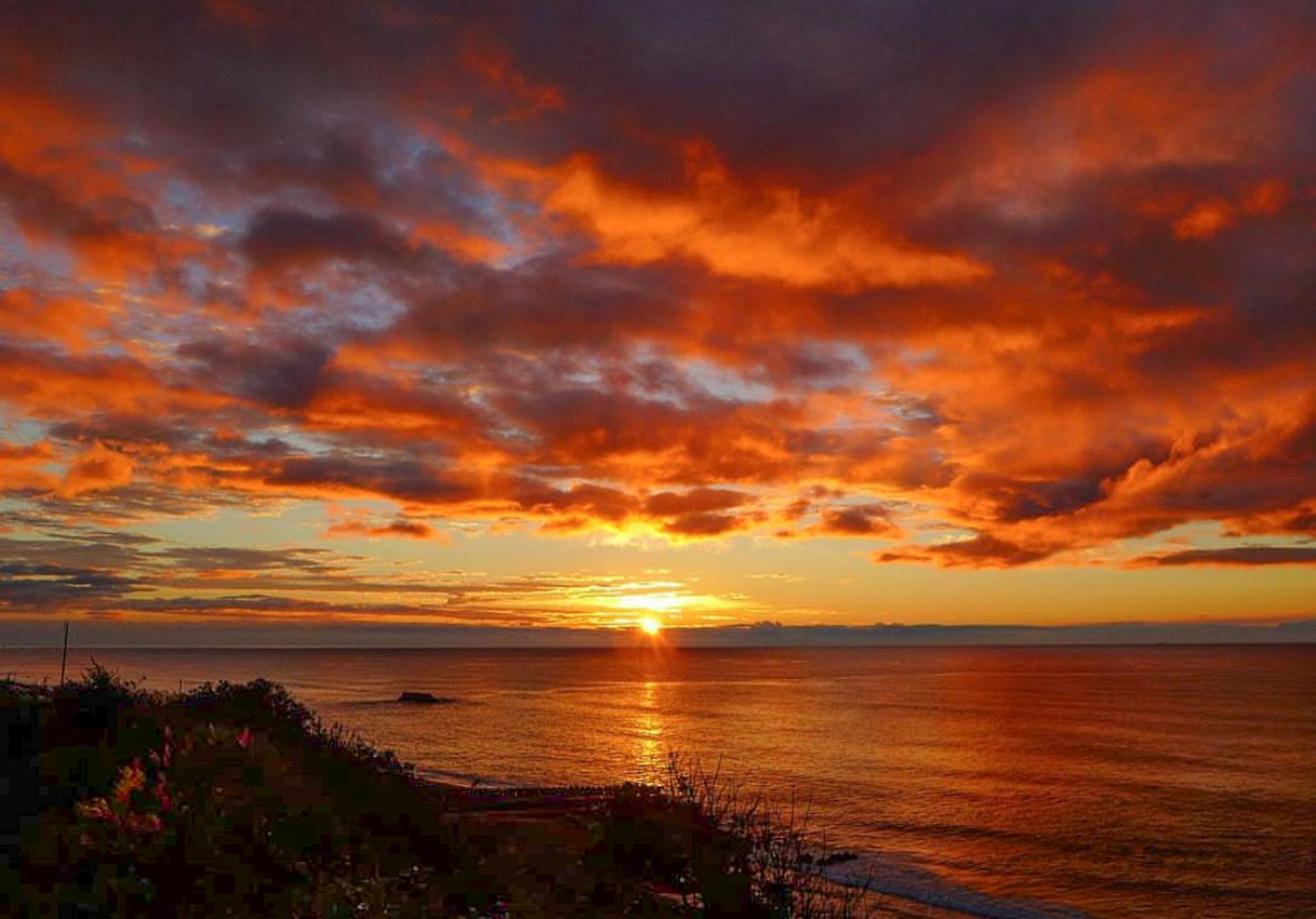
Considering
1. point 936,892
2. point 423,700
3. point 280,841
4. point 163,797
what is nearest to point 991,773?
point 936,892

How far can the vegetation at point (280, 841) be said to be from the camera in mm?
11773

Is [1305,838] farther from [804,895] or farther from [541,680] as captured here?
[541,680]

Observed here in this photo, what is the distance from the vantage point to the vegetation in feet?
38.6

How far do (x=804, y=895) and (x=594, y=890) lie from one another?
10.9 meters

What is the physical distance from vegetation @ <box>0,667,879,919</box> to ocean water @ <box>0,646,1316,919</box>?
35.7ft

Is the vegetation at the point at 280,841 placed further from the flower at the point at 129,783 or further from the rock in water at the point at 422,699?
the rock in water at the point at 422,699

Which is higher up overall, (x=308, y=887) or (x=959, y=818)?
(x=308, y=887)

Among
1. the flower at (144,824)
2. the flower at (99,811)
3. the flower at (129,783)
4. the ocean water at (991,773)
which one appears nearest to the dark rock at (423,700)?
the ocean water at (991,773)

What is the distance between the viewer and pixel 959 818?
4119 centimetres

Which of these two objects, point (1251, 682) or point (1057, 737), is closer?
point (1057, 737)

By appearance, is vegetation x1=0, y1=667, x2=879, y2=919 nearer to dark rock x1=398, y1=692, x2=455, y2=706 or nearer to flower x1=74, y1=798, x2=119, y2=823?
flower x1=74, y1=798, x2=119, y2=823

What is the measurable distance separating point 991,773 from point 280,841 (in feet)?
172

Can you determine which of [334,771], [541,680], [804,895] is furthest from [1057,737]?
[541,680]

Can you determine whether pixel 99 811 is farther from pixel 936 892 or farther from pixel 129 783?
pixel 936 892
